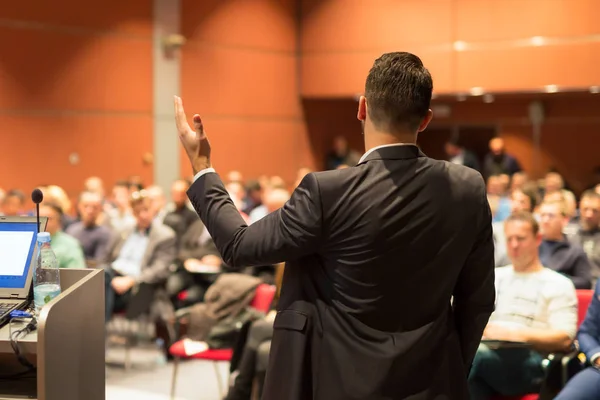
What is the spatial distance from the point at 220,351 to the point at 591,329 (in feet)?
7.18

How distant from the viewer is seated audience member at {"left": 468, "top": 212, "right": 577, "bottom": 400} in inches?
137

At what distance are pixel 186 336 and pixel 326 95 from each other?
25.6 ft

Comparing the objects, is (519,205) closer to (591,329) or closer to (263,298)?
(263,298)

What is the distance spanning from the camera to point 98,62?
31.4 feet

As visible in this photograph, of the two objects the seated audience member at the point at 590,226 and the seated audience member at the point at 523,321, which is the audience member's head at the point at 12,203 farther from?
the seated audience member at the point at 590,226

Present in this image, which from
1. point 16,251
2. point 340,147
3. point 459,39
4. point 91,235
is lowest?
point 91,235

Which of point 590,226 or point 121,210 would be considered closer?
point 590,226

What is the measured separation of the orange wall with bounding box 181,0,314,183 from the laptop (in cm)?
806

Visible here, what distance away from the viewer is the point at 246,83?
11633 mm

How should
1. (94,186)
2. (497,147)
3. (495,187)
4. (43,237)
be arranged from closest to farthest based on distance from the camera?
(43,237), (94,186), (495,187), (497,147)

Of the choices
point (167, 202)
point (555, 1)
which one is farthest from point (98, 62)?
point (555, 1)

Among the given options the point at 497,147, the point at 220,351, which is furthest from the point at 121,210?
the point at 497,147

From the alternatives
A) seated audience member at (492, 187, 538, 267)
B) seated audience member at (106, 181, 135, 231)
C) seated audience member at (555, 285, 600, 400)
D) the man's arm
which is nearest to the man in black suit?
seated audience member at (555, 285, 600, 400)

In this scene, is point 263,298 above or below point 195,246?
below
